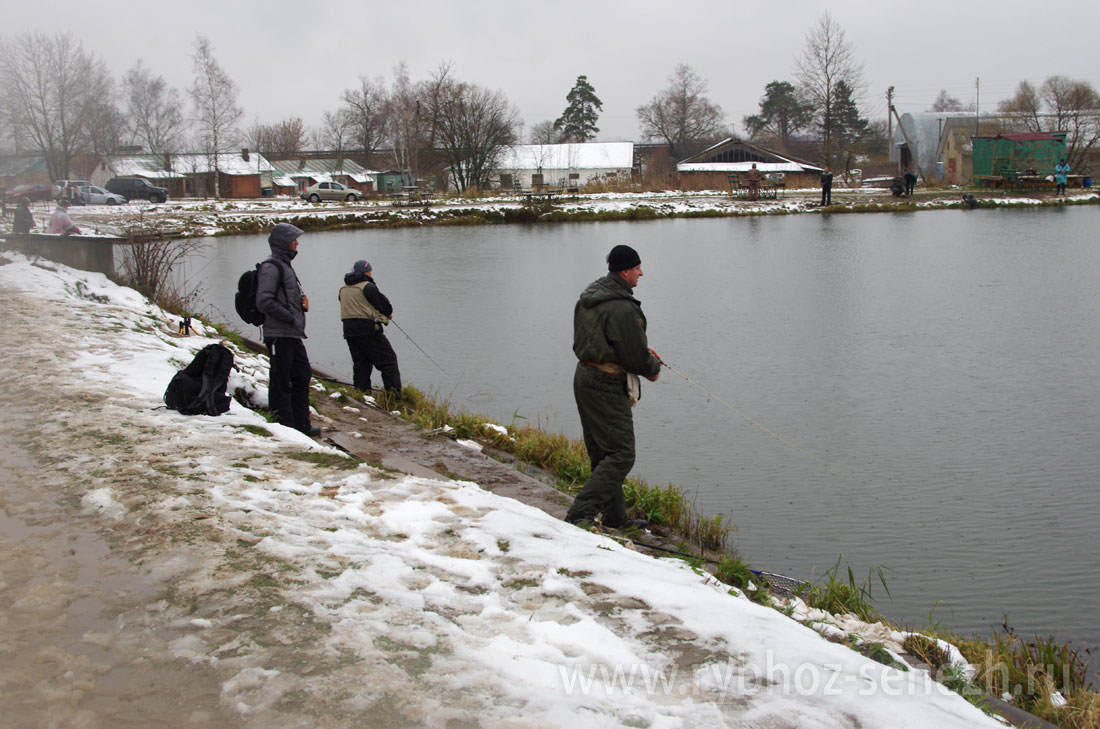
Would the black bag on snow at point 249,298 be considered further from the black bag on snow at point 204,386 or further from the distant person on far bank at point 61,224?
the distant person on far bank at point 61,224

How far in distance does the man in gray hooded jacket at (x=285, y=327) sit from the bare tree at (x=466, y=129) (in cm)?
6048

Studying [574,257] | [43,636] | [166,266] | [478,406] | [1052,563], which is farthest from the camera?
[574,257]

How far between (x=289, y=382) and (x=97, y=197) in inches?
2146

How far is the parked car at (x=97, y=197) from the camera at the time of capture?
5566 cm

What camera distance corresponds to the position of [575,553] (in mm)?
5375

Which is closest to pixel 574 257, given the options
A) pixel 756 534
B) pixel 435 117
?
→ pixel 756 534

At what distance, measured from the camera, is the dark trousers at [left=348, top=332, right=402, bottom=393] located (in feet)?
39.7

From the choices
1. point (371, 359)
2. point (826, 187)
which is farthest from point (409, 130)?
point (371, 359)

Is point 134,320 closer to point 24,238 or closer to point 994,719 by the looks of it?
point 24,238

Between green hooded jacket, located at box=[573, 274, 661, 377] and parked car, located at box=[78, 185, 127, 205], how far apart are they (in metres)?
56.4

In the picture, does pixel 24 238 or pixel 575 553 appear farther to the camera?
pixel 24 238

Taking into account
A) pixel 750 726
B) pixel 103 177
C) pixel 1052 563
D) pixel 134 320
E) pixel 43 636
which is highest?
pixel 103 177

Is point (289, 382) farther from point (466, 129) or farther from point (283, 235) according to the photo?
point (466, 129)

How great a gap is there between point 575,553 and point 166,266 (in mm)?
15648
